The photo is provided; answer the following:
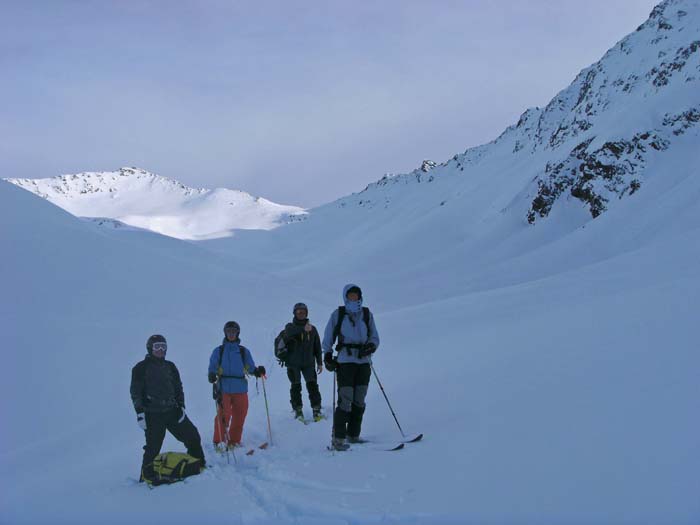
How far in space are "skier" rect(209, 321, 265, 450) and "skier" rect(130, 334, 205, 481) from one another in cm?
104

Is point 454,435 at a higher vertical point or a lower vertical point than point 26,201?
lower

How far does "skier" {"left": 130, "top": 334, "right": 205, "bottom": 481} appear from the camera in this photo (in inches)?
235

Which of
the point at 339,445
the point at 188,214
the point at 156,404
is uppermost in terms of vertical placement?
the point at 188,214

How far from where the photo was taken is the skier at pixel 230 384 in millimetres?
7348

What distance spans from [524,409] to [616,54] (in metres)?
79.4

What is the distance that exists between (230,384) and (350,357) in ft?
6.33

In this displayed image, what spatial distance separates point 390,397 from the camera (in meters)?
8.59

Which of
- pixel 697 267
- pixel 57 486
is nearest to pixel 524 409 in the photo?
pixel 57 486

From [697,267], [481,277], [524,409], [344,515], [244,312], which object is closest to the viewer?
[344,515]

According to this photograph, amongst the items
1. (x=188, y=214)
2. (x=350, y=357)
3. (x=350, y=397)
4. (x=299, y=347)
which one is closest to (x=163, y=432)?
(x=350, y=397)

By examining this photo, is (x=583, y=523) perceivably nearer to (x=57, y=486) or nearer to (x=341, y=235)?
(x=57, y=486)

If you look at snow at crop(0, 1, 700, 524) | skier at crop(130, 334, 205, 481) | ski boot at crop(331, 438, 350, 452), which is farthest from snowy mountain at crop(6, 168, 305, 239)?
ski boot at crop(331, 438, 350, 452)

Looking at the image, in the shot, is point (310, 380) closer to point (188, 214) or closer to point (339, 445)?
point (339, 445)

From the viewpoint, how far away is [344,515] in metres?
4.21
